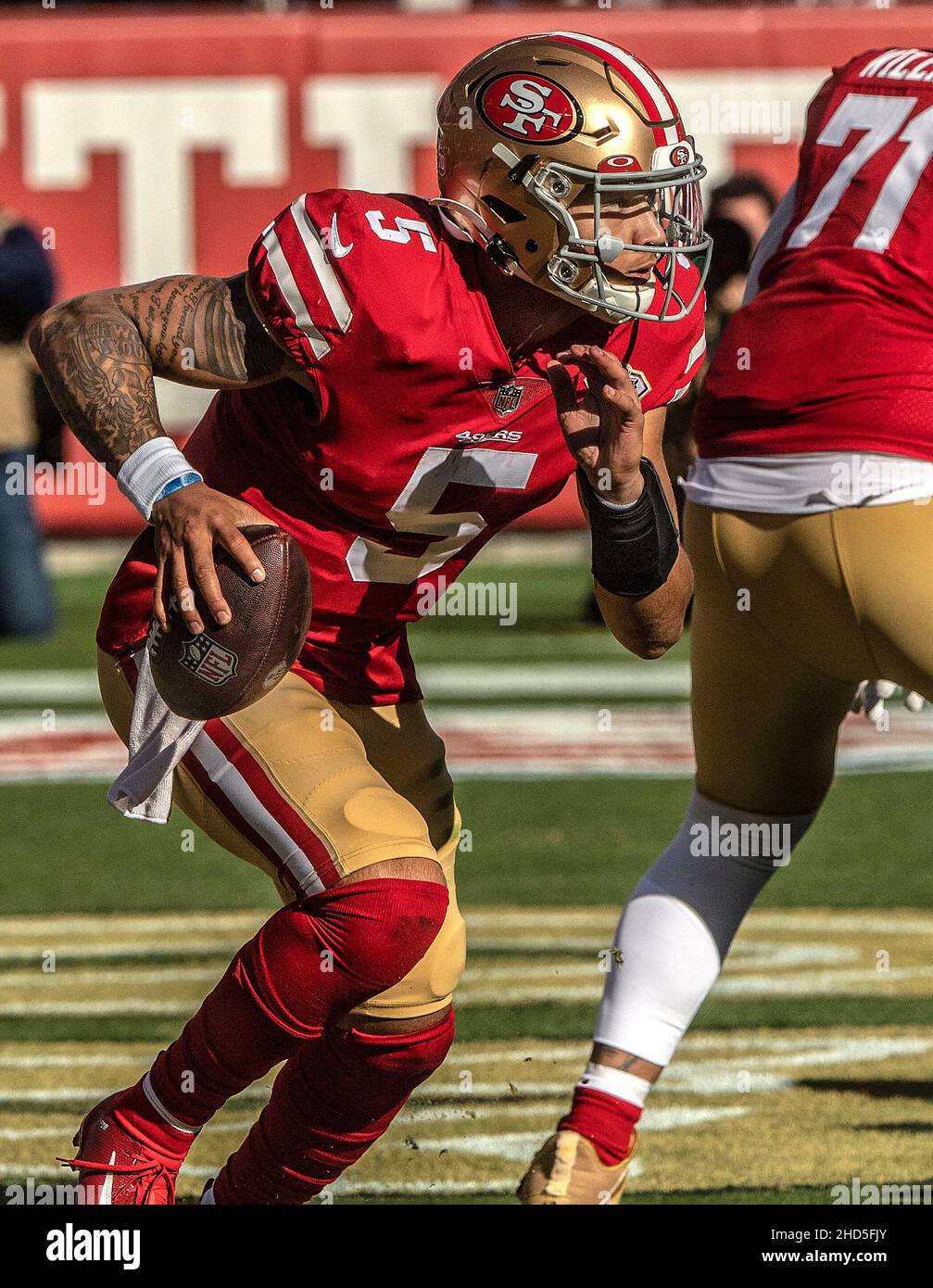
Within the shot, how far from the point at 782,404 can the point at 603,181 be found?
1.45 feet

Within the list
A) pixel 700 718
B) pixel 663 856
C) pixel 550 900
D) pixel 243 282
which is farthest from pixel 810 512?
pixel 550 900

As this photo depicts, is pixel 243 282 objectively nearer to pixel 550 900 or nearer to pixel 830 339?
pixel 830 339

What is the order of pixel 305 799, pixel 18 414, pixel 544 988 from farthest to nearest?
pixel 18 414, pixel 544 988, pixel 305 799

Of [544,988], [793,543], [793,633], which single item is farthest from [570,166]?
[544,988]

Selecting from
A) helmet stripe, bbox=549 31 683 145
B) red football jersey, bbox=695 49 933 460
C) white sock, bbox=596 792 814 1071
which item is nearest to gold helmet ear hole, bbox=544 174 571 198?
helmet stripe, bbox=549 31 683 145

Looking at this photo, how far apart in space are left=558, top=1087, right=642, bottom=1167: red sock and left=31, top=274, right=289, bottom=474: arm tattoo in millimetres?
1204

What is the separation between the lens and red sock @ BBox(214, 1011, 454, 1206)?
309 centimetres

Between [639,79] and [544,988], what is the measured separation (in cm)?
240

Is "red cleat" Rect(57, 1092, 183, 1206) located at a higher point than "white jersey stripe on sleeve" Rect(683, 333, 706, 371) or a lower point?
lower

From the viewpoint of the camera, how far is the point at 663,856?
350 cm

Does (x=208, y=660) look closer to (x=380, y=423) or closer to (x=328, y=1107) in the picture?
(x=380, y=423)

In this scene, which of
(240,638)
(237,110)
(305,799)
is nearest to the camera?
(240,638)

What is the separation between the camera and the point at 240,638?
9.42 feet

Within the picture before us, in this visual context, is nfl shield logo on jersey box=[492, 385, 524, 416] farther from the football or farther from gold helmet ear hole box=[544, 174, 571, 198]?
the football
